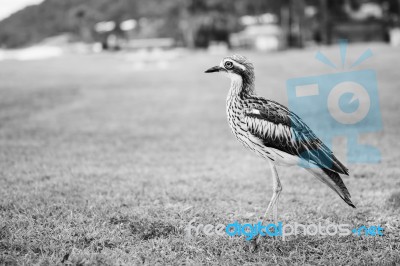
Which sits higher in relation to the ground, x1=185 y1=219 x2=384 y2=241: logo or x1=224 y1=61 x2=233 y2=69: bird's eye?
x1=224 y1=61 x2=233 y2=69: bird's eye

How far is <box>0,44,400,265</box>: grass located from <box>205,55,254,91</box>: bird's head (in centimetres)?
173

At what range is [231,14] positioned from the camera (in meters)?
61.2

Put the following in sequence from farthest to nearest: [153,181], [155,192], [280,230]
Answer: [153,181] < [155,192] < [280,230]

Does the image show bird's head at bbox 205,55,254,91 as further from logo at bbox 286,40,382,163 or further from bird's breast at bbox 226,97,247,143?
logo at bbox 286,40,382,163

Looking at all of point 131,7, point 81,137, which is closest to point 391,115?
point 81,137

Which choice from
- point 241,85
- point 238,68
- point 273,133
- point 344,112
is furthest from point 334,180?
point 344,112

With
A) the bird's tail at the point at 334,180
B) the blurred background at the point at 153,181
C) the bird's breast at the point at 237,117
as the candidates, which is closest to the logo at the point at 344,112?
the blurred background at the point at 153,181

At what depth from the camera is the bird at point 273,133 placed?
4.32 m

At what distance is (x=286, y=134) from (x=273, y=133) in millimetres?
152

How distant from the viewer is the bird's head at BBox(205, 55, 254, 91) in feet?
14.8

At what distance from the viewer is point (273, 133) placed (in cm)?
435

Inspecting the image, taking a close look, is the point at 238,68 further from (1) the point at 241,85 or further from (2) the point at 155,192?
(2) the point at 155,192

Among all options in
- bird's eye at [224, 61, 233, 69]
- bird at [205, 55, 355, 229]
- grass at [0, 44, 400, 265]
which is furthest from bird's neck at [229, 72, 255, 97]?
grass at [0, 44, 400, 265]

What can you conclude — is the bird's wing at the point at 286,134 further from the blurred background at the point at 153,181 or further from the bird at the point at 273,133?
the blurred background at the point at 153,181
